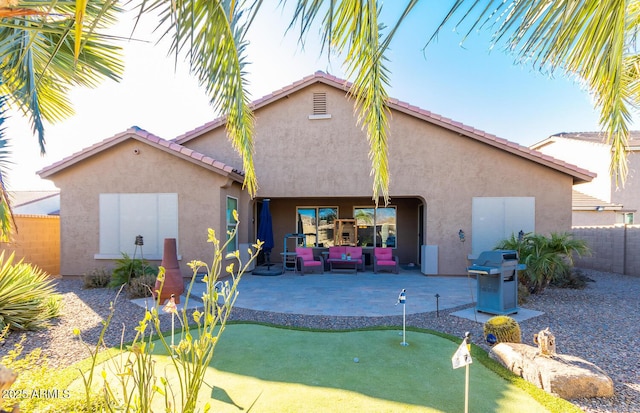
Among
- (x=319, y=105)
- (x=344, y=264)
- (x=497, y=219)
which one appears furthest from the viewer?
(x=344, y=264)

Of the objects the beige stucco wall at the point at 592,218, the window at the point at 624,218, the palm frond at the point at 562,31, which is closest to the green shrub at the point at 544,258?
the palm frond at the point at 562,31

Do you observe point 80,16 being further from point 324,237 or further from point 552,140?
point 552,140

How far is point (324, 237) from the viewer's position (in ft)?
54.9

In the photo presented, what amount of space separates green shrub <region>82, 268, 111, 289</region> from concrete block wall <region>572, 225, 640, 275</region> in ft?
57.2

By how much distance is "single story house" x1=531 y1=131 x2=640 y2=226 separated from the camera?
20.2m

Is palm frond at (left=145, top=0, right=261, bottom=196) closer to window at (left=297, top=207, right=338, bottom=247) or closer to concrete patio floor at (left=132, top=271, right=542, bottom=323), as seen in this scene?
concrete patio floor at (left=132, top=271, right=542, bottom=323)

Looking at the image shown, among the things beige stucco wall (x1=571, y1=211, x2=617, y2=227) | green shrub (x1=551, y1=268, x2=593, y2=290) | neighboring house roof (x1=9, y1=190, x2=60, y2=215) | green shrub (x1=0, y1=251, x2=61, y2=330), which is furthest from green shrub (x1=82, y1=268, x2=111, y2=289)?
beige stucco wall (x1=571, y1=211, x2=617, y2=227)

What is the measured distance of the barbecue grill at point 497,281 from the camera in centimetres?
724

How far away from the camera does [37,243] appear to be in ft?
42.4

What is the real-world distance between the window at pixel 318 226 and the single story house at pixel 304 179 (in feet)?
9.61

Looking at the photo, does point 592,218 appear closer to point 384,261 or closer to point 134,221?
point 384,261

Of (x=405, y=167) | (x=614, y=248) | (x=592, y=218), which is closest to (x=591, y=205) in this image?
(x=592, y=218)

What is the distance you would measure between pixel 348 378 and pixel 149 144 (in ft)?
34.8

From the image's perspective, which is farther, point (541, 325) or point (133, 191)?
point (133, 191)
